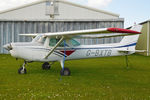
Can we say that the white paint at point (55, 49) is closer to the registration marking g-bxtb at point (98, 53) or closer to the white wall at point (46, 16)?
the registration marking g-bxtb at point (98, 53)

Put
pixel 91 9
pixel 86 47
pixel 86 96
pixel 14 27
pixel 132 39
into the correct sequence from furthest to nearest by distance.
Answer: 1. pixel 91 9
2. pixel 14 27
3. pixel 132 39
4. pixel 86 47
5. pixel 86 96

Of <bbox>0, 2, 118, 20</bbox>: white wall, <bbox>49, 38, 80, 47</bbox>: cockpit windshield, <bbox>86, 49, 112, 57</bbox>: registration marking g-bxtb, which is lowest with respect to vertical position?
<bbox>86, 49, 112, 57</bbox>: registration marking g-bxtb

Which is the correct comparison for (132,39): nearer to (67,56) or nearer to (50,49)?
(67,56)

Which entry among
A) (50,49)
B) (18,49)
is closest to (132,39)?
(50,49)

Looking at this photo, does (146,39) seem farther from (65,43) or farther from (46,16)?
(65,43)

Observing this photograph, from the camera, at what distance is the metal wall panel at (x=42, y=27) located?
2270cm

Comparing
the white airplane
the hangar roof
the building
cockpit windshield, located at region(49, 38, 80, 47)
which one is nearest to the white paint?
the white airplane

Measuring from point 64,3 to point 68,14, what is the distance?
77.1 inches

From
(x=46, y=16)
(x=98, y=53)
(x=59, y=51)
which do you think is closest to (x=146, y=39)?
(x=98, y=53)

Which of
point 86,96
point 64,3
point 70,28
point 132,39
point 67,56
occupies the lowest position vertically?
point 86,96

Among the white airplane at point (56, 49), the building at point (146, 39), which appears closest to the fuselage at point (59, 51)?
the white airplane at point (56, 49)

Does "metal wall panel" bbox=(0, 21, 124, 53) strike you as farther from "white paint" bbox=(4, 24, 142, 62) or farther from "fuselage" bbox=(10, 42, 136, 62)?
"fuselage" bbox=(10, 42, 136, 62)

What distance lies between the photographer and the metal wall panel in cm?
2270

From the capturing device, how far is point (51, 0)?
29.9 meters
